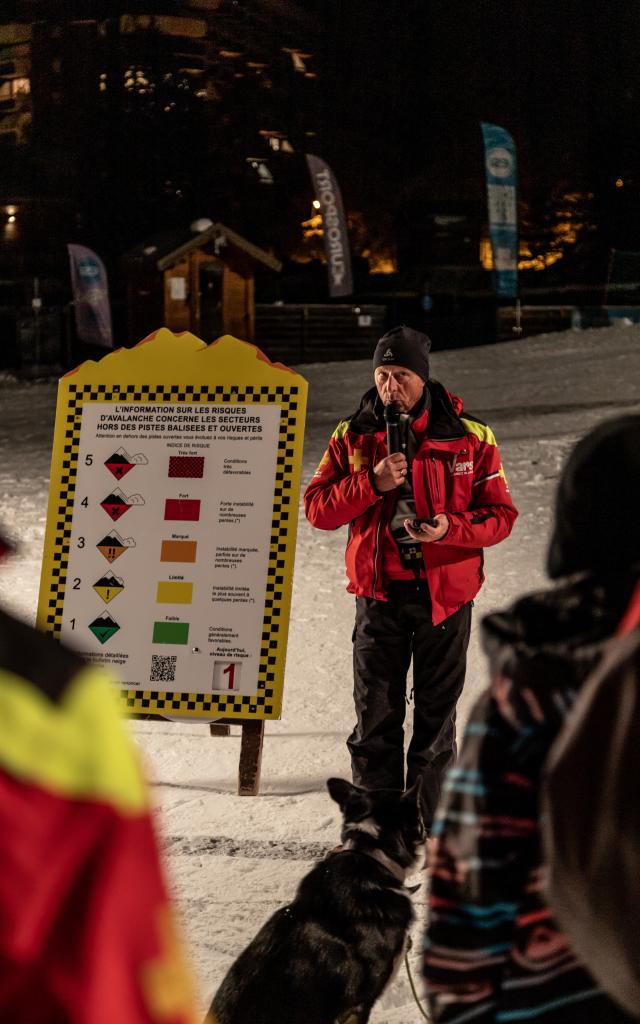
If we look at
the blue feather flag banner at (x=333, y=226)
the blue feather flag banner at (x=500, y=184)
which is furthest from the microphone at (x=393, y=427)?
the blue feather flag banner at (x=333, y=226)

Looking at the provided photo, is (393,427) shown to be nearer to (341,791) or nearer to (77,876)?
(341,791)

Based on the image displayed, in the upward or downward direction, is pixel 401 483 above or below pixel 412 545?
above

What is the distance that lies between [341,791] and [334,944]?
0.52m

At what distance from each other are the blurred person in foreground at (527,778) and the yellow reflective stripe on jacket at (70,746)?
27.6 inches

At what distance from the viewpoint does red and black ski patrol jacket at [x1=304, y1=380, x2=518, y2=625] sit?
3934 millimetres

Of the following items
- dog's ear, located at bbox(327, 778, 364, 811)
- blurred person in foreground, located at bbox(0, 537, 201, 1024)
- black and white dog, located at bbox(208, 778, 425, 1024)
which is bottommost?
black and white dog, located at bbox(208, 778, 425, 1024)

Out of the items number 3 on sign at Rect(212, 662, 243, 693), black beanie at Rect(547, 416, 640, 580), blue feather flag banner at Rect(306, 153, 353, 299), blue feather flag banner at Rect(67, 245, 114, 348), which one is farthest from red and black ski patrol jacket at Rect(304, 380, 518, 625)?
blue feather flag banner at Rect(67, 245, 114, 348)

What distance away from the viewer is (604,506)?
1.46 m

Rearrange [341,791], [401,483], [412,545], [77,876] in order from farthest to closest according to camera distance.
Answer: [412,545]
[401,483]
[341,791]
[77,876]

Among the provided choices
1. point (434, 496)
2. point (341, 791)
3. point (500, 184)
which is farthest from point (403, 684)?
point (500, 184)

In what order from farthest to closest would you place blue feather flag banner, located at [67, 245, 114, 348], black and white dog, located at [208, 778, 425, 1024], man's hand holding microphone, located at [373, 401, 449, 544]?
blue feather flag banner, located at [67, 245, 114, 348], man's hand holding microphone, located at [373, 401, 449, 544], black and white dog, located at [208, 778, 425, 1024]

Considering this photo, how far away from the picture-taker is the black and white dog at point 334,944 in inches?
98.7

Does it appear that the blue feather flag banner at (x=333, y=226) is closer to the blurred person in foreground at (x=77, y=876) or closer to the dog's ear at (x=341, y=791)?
the dog's ear at (x=341, y=791)

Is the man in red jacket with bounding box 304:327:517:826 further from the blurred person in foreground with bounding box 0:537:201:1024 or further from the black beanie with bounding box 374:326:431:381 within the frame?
the blurred person in foreground with bounding box 0:537:201:1024
